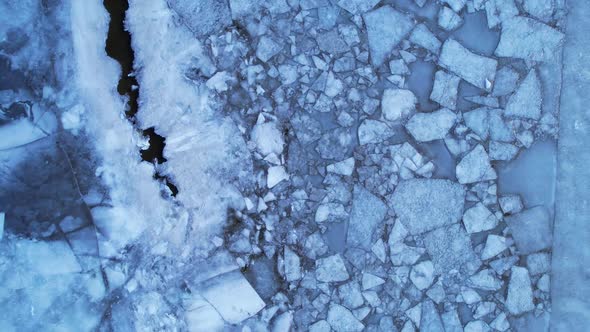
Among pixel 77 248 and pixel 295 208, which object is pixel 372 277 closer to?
pixel 295 208

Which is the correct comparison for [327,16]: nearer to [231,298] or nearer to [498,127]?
[498,127]

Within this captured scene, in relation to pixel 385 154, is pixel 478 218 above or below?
below

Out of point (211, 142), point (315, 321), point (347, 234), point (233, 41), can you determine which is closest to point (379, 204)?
point (347, 234)

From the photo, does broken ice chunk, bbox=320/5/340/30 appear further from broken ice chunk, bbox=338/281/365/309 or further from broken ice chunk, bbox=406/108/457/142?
broken ice chunk, bbox=338/281/365/309

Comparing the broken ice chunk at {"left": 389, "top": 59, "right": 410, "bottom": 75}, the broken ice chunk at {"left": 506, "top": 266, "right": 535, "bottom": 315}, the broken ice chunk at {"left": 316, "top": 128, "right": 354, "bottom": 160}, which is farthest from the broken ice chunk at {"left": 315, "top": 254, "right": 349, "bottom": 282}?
the broken ice chunk at {"left": 389, "top": 59, "right": 410, "bottom": 75}

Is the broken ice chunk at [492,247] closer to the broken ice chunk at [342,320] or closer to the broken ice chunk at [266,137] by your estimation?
the broken ice chunk at [342,320]

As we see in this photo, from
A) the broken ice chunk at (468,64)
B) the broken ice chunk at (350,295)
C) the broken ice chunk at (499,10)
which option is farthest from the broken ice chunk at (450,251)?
the broken ice chunk at (499,10)

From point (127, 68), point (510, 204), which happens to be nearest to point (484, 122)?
point (510, 204)

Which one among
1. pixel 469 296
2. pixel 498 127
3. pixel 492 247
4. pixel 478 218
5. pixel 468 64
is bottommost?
pixel 469 296
